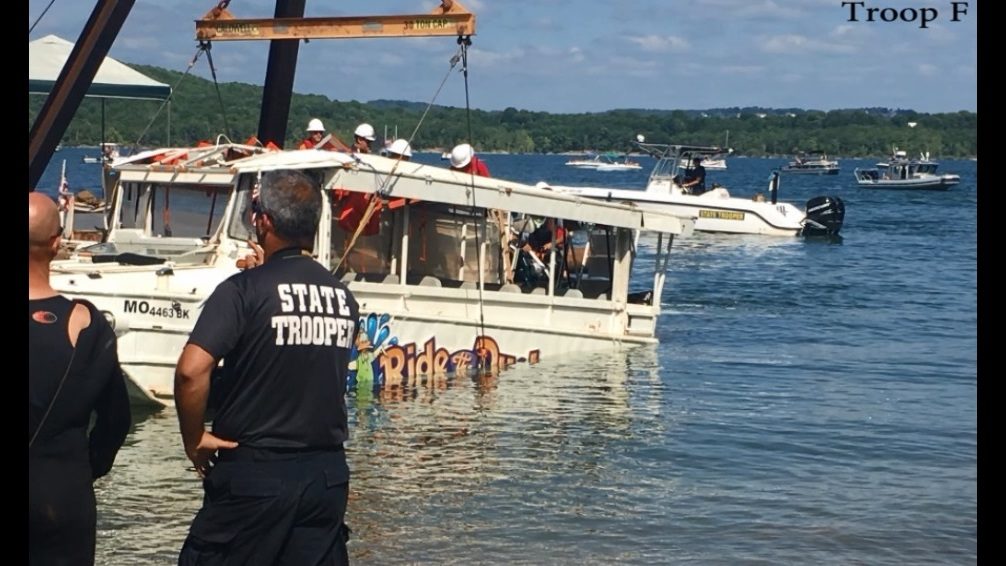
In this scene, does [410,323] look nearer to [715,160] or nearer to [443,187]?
[443,187]

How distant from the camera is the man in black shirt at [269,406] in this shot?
5.41 metres

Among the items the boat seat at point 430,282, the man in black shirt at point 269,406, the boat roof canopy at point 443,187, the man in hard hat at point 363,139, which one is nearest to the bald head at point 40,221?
the man in black shirt at point 269,406

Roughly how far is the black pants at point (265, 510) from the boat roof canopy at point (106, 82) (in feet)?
61.3

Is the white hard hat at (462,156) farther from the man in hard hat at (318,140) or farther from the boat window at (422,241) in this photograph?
the man in hard hat at (318,140)

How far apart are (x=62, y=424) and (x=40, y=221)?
0.71 meters

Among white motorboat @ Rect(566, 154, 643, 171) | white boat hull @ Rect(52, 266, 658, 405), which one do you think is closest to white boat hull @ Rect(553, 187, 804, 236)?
white boat hull @ Rect(52, 266, 658, 405)

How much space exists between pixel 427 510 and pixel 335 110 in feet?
193

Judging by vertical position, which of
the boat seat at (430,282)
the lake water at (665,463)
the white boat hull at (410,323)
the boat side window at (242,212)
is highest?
the boat side window at (242,212)

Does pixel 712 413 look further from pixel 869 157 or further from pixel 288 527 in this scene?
pixel 869 157

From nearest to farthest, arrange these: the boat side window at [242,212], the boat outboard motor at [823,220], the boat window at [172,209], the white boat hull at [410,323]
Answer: the white boat hull at [410,323], the boat side window at [242,212], the boat window at [172,209], the boat outboard motor at [823,220]

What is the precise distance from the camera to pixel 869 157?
186500mm

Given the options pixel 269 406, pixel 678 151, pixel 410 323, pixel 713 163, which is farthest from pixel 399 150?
pixel 713 163
